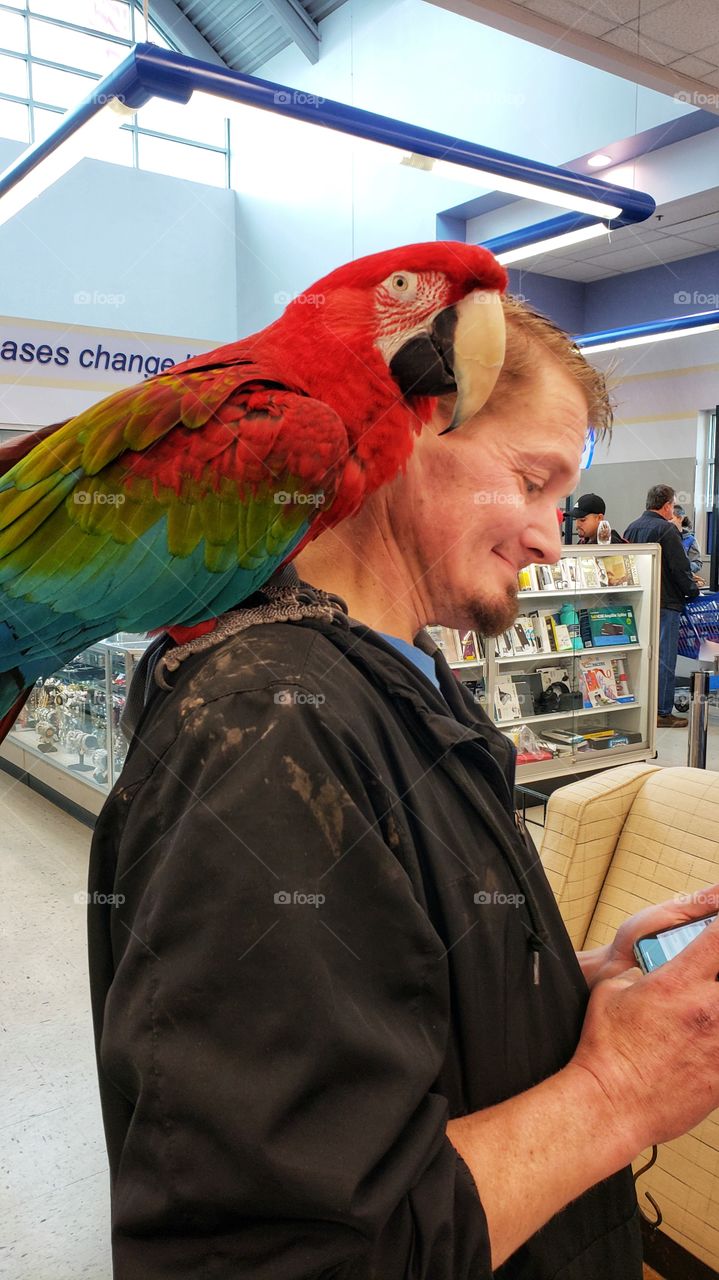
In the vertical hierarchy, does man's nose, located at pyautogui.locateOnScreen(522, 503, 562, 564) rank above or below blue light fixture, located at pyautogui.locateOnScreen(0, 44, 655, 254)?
below

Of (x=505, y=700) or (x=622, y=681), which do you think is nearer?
(x=505, y=700)

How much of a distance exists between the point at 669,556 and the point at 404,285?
6.16 m

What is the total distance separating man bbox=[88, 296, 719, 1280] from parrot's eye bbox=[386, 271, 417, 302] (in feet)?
0.45

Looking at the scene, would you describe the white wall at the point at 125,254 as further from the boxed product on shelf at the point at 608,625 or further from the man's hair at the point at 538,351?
the man's hair at the point at 538,351

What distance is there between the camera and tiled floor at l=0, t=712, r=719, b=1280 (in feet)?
6.26

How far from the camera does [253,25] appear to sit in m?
9.69

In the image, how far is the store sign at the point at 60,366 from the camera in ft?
24.1

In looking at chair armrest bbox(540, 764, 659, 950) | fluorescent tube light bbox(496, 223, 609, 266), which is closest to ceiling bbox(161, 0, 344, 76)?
fluorescent tube light bbox(496, 223, 609, 266)

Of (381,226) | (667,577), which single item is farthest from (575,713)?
(381,226)

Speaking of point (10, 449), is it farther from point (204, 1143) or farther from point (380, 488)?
point (204, 1143)

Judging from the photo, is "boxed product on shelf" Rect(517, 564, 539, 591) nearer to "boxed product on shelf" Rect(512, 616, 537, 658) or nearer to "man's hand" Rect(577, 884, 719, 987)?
"boxed product on shelf" Rect(512, 616, 537, 658)

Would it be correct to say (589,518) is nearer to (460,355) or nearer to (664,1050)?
(460,355)

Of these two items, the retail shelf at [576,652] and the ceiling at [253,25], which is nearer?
the retail shelf at [576,652]

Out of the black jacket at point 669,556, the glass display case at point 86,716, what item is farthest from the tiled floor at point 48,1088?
the black jacket at point 669,556
